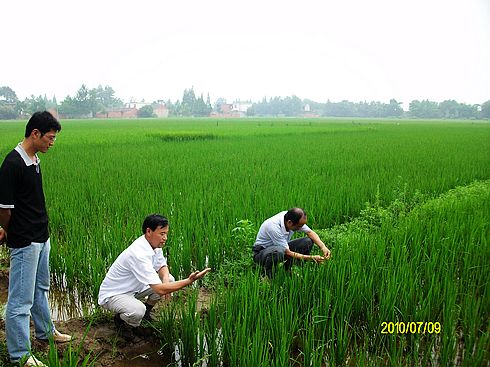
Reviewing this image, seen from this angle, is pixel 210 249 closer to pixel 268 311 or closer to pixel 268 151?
pixel 268 311

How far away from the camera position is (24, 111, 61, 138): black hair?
241 cm

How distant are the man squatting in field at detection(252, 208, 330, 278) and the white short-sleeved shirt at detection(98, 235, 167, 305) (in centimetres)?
111

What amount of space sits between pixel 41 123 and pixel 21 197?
0.46 metres

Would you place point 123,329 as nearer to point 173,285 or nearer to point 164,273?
point 164,273

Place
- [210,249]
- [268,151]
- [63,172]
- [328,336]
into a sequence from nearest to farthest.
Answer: [328,336], [210,249], [63,172], [268,151]

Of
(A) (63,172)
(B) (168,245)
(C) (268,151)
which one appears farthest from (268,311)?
(C) (268,151)

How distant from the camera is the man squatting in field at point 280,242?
3748mm

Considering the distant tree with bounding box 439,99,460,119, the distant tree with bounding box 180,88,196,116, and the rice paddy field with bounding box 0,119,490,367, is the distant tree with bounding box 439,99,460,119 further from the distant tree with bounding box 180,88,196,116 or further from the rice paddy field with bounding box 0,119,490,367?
the rice paddy field with bounding box 0,119,490,367

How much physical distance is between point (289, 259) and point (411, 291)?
127 cm

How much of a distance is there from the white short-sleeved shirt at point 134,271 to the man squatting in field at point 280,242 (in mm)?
1114

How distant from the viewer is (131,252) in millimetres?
2875

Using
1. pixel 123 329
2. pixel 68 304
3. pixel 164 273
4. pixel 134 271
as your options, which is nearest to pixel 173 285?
pixel 134 271

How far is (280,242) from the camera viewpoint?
388cm

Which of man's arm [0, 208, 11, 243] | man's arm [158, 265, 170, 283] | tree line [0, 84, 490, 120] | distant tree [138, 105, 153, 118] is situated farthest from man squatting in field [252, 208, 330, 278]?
distant tree [138, 105, 153, 118]
